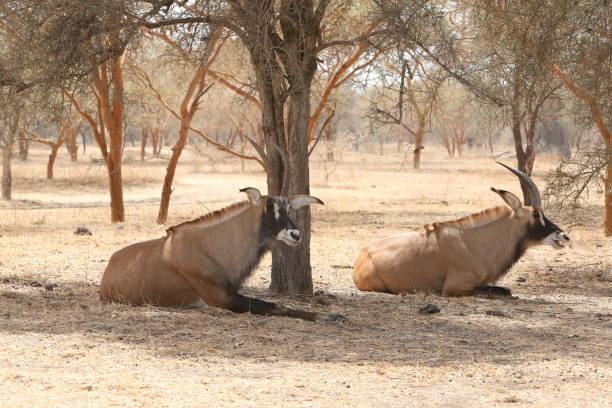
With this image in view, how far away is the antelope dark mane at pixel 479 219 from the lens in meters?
8.39

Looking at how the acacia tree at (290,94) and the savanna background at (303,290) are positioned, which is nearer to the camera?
the savanna background at (303,290)

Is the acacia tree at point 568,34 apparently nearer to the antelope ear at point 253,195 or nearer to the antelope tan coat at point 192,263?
the antelope ear at point 253,195

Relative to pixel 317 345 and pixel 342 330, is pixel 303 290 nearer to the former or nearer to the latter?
pixel 342 330

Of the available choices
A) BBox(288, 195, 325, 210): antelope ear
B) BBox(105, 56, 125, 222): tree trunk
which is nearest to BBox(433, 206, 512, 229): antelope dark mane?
BBox(288, 195, 325, 210): antelope ear

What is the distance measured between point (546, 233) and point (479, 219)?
2.21 feet

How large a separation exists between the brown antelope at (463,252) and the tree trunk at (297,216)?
0.77 metres

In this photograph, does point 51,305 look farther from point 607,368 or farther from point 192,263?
point 607,368

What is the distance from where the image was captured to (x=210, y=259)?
683 centimetres

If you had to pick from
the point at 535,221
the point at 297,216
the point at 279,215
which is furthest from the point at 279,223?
the point at 535,221

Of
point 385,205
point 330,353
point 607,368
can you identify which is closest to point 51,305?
point 330,353

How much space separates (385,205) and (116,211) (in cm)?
759

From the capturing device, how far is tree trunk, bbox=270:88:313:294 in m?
7.87

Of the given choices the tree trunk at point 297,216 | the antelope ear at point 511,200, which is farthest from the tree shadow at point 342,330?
the antelope ear at point 511,200

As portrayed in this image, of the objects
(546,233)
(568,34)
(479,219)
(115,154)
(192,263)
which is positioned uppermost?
(568,34)
